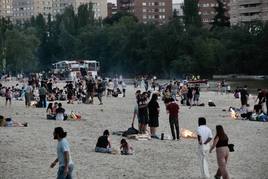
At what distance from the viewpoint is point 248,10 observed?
497 feet

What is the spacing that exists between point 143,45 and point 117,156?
104 m

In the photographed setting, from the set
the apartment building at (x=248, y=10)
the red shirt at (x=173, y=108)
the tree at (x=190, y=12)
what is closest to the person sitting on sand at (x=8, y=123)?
the red shirt at (x=173, y=108)

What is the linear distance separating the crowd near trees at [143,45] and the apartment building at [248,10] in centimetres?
1088

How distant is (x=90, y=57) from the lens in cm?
13738

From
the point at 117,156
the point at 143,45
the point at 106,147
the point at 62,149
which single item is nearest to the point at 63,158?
the point at 62,149

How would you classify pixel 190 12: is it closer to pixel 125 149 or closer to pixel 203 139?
pixel 125 149

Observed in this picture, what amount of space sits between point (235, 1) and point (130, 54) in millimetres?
41350

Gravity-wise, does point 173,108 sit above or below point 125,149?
above

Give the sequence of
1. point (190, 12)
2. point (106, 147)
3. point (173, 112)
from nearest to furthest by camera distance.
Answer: point (106, 147)
point (173, 112)
point (190, 12)

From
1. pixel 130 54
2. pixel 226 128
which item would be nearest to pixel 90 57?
pixel 130 54

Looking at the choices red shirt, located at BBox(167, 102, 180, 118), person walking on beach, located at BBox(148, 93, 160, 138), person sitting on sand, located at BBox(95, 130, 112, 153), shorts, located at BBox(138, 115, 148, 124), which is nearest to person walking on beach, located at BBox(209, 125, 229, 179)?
person sitting on sand, located at BBox(95, 130, 112, 153)

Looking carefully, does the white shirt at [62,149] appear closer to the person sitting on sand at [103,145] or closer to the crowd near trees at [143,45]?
the person sitting on sand at [103,145]

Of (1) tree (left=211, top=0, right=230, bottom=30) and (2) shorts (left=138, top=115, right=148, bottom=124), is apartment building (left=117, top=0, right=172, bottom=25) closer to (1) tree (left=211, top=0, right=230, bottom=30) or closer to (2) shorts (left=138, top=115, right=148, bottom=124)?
(1) tree (left=211, top=0, right=230, bottom=30)

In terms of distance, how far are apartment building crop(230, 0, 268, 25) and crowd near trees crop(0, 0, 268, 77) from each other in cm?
1088
